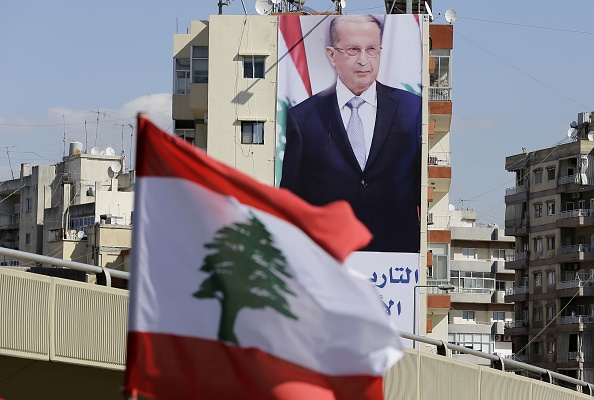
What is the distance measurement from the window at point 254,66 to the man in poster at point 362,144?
2.51 m

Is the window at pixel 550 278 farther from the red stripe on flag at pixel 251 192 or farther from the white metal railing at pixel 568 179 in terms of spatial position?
the red stripe on flag at pixel 251 192

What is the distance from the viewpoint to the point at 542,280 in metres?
106

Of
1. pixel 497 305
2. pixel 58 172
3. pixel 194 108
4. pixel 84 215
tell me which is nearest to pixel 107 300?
pixel 194 108

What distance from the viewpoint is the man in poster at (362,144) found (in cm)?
6556

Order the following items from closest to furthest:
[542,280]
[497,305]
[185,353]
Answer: [185,353], [542,280], [497,305]

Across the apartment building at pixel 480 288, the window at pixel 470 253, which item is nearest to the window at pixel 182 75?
the apartment building at pixel 480 288

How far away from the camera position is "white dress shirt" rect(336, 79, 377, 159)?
66.2m

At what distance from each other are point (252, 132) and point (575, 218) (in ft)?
126

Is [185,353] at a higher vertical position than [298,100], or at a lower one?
lower

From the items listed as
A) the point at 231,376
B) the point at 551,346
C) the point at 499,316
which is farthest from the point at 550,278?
the point at 231,376

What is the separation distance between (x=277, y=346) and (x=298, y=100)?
58.4 meters

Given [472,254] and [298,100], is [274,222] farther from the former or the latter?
[472,254]

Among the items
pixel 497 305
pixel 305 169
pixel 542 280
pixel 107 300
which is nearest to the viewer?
pixel 107 300

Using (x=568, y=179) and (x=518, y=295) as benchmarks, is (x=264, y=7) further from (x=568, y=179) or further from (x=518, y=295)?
(x=518, y=295)
